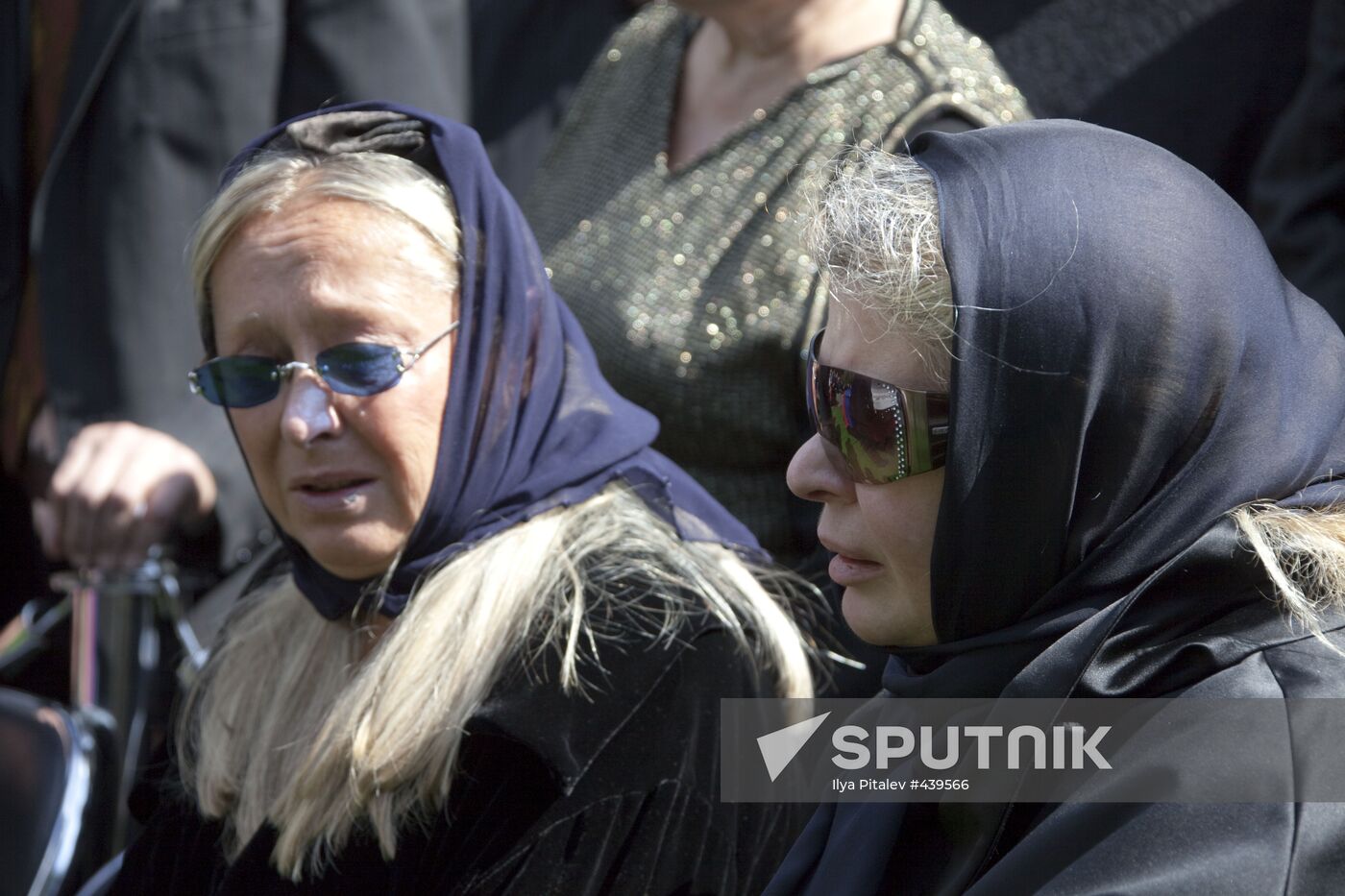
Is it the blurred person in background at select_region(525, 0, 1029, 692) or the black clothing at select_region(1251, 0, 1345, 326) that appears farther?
the black clothing at select_region(1251, 0, 1345, 326)

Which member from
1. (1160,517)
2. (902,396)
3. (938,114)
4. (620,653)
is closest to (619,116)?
(938,114)

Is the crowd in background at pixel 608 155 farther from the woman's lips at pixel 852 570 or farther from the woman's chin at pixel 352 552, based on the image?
the woman's lips at pixel 852 570

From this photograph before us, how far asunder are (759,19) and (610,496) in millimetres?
1018

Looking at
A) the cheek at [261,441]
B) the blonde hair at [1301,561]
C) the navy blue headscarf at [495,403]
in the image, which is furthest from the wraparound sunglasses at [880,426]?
the cheek at [261,441]

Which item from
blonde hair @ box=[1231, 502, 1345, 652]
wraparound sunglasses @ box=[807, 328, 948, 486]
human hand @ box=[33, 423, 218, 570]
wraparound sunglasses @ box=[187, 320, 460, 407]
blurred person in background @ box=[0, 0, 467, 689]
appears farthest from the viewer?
blurred person in background @ box=[0, 0, 467, 689]

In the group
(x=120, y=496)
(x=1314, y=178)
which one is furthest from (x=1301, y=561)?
(x=120, y=496)

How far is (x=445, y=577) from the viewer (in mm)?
2115

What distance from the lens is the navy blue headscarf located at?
213cm

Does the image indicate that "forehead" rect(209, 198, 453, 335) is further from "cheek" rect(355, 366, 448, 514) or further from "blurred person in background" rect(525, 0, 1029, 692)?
"blurred person in background" rect(525, 0, 1029, 692)

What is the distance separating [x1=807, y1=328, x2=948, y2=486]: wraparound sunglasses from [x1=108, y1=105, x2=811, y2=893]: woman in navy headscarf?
56 centimetres

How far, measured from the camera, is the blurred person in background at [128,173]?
129 inches

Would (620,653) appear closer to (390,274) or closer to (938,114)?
(390,274)

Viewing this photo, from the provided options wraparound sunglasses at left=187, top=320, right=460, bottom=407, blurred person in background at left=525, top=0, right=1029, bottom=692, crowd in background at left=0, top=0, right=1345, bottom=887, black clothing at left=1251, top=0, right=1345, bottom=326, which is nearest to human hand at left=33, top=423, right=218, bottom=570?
crowd in background at left=0, top=0, right=1345, bottom=887

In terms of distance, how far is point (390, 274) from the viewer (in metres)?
2.12
